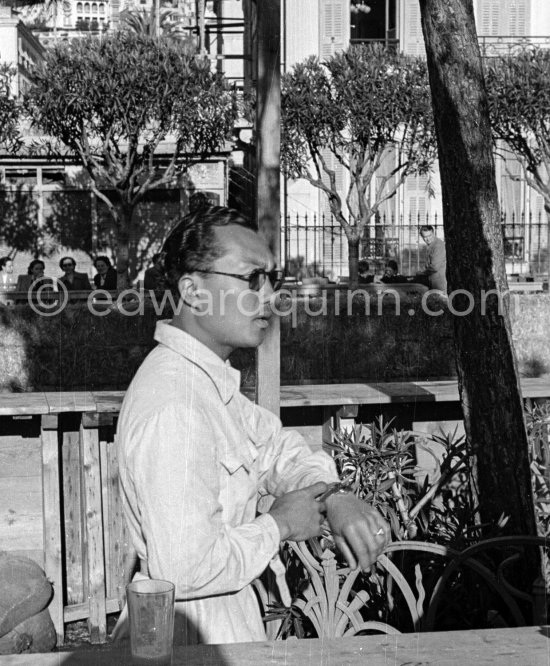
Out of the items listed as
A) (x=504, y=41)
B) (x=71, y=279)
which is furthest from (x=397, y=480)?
(x=504, y=41)

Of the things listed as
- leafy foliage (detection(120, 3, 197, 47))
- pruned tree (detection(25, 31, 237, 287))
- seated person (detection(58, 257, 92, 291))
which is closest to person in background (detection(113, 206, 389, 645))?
seated person (detection(58, 257, 92, 291))

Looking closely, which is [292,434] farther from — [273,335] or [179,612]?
[273,335]

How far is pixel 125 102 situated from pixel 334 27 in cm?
803

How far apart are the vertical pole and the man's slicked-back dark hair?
2052mm

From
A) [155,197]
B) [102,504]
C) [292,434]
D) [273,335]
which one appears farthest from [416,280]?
[292,434]

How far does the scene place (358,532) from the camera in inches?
78.9

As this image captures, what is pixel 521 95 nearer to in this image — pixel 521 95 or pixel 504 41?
pixel 521 95

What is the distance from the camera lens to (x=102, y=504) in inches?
246

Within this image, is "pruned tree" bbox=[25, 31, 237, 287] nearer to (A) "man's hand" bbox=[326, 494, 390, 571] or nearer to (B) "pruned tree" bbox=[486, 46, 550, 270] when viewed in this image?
(B) "pruned tree" bbox=[486, 46, 550, 270]

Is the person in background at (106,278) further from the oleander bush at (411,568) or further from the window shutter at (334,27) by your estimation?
the oleander bush at (411,568)

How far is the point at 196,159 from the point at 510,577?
19.4 meters

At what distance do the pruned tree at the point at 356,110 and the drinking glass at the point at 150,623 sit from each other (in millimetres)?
18909

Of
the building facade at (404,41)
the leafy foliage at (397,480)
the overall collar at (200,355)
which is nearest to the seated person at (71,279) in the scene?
the building facade at (404,41)

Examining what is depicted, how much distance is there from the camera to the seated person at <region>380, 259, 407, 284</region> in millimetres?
20203
